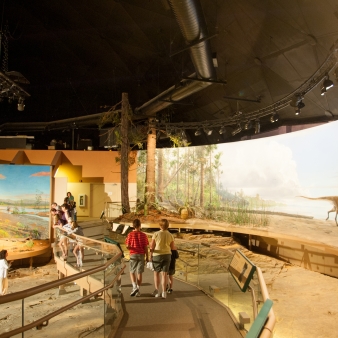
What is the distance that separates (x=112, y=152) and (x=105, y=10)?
22.4ft

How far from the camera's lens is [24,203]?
516 inches

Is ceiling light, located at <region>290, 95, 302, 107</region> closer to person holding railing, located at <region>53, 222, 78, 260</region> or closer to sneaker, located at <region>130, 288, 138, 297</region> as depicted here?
person holding railing, located at <region>53, 222, 78, 260</region>

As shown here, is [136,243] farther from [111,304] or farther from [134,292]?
[111,304]

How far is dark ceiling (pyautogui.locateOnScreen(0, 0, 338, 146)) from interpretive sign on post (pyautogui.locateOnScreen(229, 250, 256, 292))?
5.09 m

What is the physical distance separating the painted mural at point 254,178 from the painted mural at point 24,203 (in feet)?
16.1

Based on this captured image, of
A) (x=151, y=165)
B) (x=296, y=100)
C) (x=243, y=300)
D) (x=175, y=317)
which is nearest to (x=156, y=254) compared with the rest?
(x=175, y=317)

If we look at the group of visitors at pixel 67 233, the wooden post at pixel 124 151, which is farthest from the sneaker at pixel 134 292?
the wooden post at pixel 124 151

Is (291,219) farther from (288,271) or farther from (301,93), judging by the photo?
(301,93)

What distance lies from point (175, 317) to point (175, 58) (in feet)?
36.3

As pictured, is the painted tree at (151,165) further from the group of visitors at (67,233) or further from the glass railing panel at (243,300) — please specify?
the glass railing panel at (243,300)

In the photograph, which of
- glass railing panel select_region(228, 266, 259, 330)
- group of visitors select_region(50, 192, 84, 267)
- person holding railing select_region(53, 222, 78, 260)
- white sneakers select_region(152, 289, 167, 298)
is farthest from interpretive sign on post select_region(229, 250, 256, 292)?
person holding railing select_region(53, 222, 78, 260)

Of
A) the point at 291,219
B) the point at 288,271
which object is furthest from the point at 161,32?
the point at 288,271

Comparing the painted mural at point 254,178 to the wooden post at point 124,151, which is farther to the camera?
the wooden post at point 124,151

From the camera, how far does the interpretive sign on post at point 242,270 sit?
3.40 meters
